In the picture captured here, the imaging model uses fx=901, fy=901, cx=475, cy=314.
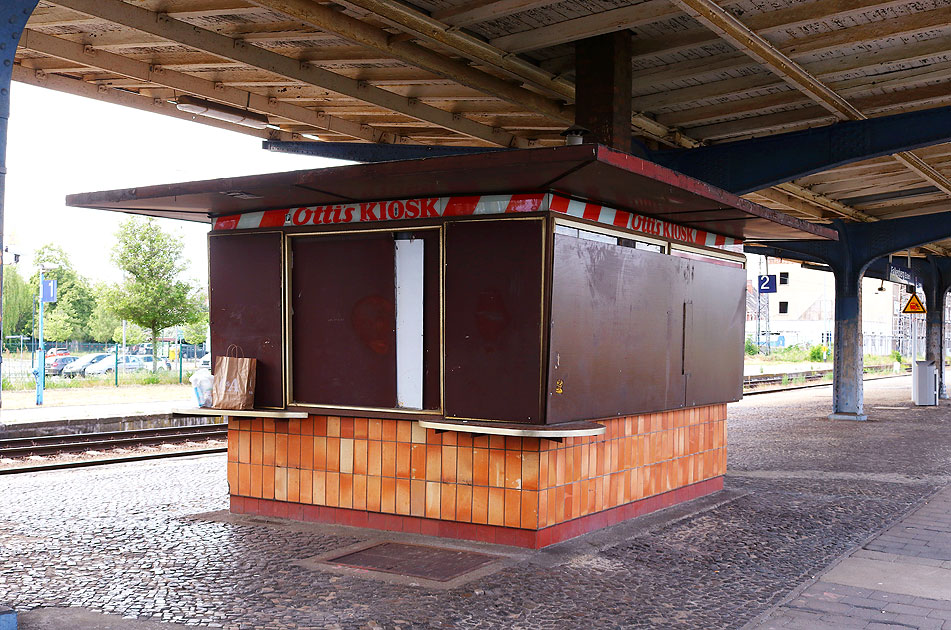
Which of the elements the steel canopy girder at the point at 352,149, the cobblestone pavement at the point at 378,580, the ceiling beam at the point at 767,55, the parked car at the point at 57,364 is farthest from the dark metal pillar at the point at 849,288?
the parked car at the point at 57,364

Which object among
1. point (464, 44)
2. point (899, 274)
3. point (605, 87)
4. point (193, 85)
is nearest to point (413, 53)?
point (464, 44)

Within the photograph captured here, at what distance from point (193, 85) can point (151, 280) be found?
Answer: 2782 centimetres

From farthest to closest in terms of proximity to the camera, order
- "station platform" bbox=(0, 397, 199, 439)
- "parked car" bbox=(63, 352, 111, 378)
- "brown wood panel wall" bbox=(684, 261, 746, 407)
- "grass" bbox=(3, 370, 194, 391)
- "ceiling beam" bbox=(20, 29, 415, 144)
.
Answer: "parked car" bbox=(63, 352, 111, 378) → "grass" bbox=(3, 370, 194, 391) → "station platform" bbox=(0, 397, 199, 439) → "brown wood panel wall" bbox=(684, 261, 746, 407) → "ceiling beam" bbox=(20, 29, 415, 144)

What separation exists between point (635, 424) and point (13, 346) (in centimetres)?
5464

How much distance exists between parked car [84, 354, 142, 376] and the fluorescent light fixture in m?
28.7

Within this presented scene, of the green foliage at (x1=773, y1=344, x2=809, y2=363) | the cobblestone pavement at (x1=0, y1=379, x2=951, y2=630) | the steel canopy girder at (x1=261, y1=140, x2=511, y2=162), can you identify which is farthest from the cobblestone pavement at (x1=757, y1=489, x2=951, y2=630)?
the green foliage at (x1=773, y1=344, x2=809, y2=363)

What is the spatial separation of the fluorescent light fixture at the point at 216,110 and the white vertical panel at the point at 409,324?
3.81 m

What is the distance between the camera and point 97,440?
15.1 meters

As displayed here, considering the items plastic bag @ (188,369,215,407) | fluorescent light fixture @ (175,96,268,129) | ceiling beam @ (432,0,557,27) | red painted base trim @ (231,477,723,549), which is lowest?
red painted base trim @ (231,477,723,549)

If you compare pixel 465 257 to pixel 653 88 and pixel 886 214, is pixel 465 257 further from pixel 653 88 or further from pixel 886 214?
pixel 886 214

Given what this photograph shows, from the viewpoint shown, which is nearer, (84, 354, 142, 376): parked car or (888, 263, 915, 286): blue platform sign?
(888, 263, 915, 286): blue platform sign

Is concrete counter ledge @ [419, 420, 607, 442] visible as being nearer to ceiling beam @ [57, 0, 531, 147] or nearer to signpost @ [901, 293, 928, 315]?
ceiling beam @ [57, 0, 531, 147]

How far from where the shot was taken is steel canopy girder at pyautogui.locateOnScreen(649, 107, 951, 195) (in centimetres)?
1072

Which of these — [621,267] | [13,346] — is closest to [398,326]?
[621,267]
